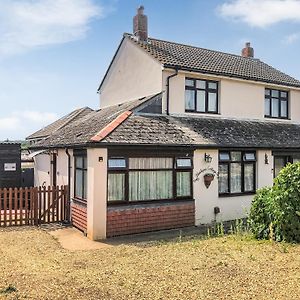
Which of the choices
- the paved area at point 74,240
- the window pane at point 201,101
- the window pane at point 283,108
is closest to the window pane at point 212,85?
the window pane at point 201,101

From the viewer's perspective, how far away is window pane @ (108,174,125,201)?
1211cm

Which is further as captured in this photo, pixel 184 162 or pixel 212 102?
pixel 212 102

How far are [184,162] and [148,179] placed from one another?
69.0 inches

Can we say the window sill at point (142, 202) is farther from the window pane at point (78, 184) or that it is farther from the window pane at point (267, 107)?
the window pane at point (267, 107)

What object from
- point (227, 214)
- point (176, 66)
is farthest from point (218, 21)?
point (227, 214)

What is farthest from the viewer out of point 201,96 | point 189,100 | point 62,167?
point 201,96

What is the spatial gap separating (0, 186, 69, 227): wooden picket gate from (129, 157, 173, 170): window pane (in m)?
3.82

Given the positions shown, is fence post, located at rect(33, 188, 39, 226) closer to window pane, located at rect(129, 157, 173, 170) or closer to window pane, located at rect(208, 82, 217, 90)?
window pane, located at rect(129, 157, 173, 170)

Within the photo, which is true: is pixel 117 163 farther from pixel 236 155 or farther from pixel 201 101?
pixel 201 101

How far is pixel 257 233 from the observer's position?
37.0ft

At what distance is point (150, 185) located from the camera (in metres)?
12.9

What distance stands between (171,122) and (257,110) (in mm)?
6398

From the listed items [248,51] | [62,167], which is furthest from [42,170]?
[248,51]

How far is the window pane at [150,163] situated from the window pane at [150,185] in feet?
0.63
